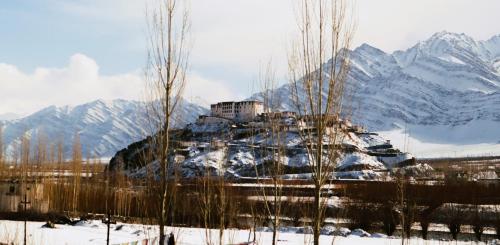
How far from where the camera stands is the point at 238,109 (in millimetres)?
166500

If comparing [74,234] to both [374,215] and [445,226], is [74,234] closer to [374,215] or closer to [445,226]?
[374,215]

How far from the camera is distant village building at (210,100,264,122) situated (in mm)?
157750

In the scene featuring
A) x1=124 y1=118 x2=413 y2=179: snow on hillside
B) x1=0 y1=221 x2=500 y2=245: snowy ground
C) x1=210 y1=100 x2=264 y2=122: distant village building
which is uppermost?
x1=210 y1=100 x2=264 y2=122: distant village building

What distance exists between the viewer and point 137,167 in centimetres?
9831

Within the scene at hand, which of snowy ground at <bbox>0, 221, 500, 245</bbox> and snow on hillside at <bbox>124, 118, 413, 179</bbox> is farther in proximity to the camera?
snow on hillside at <bbox>124, 118, 413, 179</bbox>

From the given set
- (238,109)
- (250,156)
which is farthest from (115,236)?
(238,109)

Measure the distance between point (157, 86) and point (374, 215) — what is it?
32606 millimetres

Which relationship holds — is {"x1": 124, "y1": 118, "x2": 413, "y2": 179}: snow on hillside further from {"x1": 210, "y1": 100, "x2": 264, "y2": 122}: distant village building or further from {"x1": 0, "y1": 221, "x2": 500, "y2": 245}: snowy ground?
{"x1": 0, "y1": 221, "x2": 500, "y2": 245}: snowy ground

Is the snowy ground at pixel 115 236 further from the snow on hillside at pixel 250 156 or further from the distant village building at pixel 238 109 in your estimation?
the distant village building at pixel 238 109

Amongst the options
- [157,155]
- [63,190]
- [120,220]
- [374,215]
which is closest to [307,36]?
[157,155]

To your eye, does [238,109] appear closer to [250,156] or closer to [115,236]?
[250,156]

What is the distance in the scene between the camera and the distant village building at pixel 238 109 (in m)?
158

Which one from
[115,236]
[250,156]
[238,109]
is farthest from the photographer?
[238,109]

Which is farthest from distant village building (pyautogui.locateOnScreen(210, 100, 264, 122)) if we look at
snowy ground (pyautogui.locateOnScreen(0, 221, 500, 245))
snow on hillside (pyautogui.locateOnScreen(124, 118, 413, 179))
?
snowy ground (pyautogui.locateOnScreen(0, 221, 500, 245))
